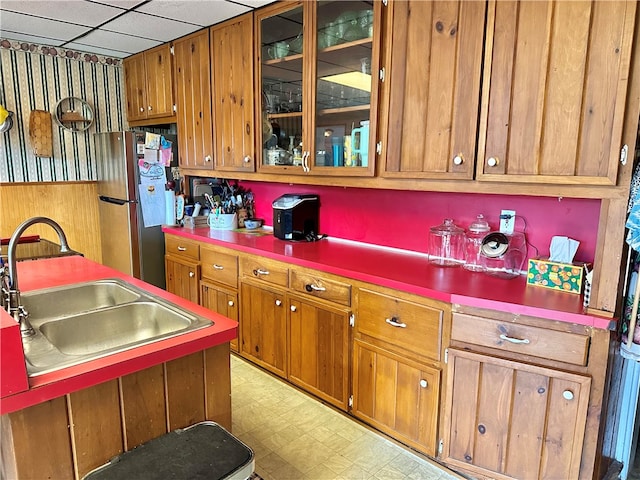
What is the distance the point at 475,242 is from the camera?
2.22 meters

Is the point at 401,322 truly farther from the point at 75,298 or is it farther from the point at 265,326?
the point at 75,298

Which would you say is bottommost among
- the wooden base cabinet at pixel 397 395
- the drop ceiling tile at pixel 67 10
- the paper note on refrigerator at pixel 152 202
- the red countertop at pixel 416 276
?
the wooden base cabinet at pixel 397 395

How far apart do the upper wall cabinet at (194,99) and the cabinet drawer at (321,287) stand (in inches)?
52.1

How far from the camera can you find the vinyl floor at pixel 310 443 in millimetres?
1931

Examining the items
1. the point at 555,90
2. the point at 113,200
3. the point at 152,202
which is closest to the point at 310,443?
the point at 555,90

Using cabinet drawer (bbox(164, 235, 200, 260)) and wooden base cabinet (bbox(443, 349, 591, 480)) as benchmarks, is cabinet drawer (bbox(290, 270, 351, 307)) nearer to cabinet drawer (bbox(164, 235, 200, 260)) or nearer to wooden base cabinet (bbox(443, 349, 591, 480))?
wooden base cabinet (bbox(443, 349, 591, 480))

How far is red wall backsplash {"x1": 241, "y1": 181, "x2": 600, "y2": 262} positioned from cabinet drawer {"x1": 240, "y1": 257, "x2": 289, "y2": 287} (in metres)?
0.56

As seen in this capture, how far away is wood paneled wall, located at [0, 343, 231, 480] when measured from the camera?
107 cm

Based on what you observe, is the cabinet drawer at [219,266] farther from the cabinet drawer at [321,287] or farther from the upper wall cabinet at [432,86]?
the upper wall cabinet at [432,86]

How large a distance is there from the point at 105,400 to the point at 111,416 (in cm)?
5

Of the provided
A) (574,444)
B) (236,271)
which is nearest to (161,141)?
(236,271)

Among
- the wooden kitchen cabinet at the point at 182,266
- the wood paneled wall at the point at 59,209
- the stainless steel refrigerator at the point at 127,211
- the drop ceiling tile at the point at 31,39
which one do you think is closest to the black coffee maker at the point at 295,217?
the wooden kitchen cabinet at the point at 182,266

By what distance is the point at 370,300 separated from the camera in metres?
2.07

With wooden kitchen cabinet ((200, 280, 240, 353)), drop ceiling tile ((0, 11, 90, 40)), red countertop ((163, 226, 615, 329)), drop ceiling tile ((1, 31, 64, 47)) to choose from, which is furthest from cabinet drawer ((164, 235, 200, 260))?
drop ceiling tile ((1, 31, 64, 47))
